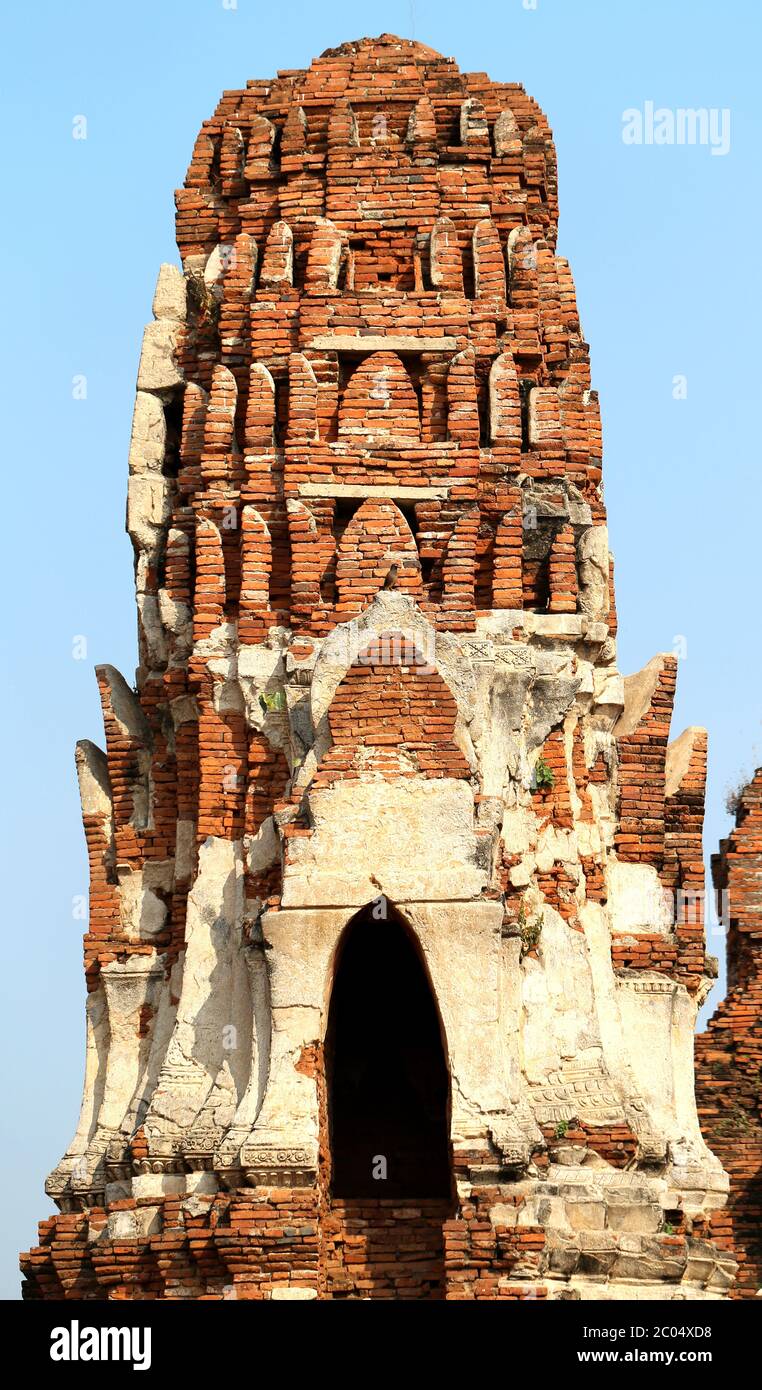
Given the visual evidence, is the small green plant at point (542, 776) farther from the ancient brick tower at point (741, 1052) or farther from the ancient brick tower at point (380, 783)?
the ancient brick tower at point (741, 1052)

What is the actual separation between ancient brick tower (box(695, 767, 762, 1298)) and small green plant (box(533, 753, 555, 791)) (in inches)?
230

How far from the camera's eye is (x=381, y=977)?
24.5 m

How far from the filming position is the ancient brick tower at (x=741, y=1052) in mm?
27859

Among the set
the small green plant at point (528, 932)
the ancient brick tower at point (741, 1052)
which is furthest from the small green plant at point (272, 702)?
the ancient brick tower at point (741, 1052)

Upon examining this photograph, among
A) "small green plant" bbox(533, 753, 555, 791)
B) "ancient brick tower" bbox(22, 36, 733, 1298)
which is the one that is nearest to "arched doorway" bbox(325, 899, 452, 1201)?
"ancient brick tower" bbox(22, 36, 733, 1298)

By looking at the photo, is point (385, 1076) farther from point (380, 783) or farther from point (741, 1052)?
point (741, 1052)

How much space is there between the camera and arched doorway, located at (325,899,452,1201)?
2378 centimetres

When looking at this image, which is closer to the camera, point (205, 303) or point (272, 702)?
point (272, 702)

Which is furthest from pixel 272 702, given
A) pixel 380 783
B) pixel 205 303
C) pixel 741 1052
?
pixel 741 1052

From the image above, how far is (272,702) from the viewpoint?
75.4 ft

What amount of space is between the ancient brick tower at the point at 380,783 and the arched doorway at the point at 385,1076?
0.03 metres

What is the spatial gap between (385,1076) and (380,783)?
10.9 feet

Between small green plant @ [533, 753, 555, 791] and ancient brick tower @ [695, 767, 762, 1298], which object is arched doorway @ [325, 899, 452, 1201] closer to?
small green plant @ [533, 753, 555, 791]
